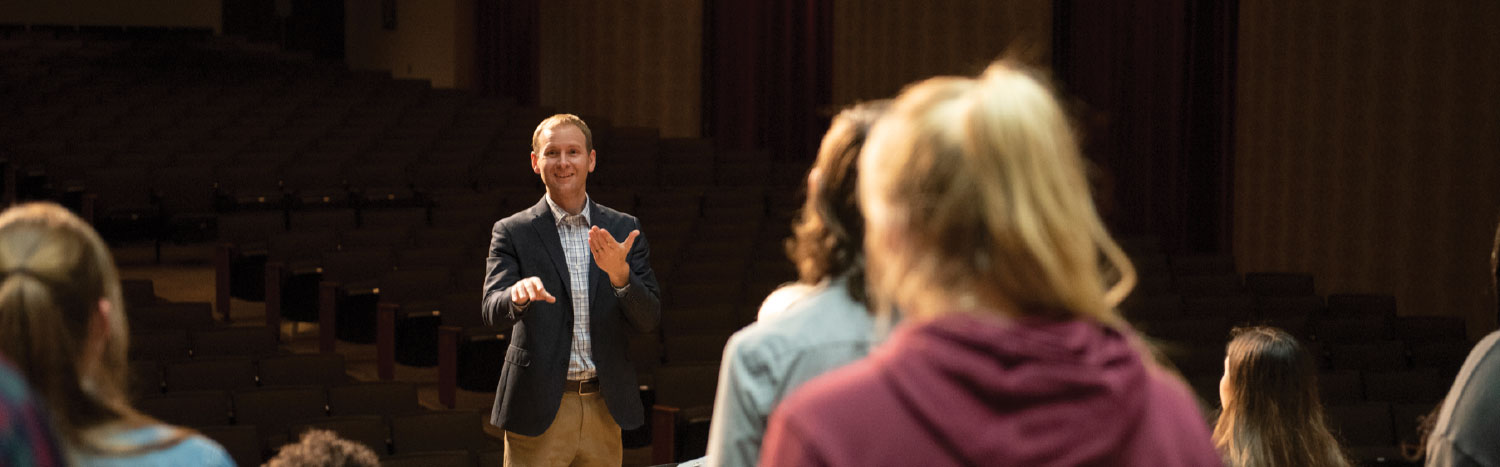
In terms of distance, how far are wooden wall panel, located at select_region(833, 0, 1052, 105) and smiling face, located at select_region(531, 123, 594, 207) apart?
658cm

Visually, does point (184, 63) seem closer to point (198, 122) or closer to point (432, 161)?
point (198, 122)

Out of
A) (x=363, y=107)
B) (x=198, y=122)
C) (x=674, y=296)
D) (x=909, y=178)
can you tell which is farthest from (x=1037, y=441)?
(x=363, y=107)

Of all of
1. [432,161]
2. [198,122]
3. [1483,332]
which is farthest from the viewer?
[198,122]

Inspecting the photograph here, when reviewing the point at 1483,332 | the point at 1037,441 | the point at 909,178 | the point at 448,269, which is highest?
the point at 909,178

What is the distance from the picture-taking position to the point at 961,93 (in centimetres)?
76

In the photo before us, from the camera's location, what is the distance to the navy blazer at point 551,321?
246cm

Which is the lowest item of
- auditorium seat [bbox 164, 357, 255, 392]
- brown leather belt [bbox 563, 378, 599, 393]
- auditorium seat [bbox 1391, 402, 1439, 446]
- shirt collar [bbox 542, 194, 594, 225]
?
auditorium seat [bbox 1391, 402, 1439, 446]

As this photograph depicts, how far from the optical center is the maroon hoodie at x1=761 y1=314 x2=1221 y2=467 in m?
0.71

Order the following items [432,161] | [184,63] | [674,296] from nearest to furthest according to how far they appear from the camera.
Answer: [674,296]
[432,161]
[184,63]

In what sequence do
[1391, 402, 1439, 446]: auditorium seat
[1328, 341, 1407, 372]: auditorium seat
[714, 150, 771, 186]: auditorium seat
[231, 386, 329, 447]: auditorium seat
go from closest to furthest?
[231, 386, 329, 447]: auditorium seat → [1391, 402, 1439, 446]: auditorium seat → [1328, 341, 1407, 372]: auditorium seat → [714, 150, 771, 186]: auditorium seat

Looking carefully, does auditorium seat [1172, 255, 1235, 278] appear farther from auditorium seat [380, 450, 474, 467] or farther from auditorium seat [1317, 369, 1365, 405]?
auditorium seat [380, 450, 474, 467]

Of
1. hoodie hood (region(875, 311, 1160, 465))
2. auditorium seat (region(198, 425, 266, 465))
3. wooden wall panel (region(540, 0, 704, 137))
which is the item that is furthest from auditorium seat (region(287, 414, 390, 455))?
wooden wall panel (region(540, 0, 704, 137))

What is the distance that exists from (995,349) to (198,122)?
9.72m

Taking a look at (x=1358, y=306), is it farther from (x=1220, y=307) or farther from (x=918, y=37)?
(x=918, y=37)
